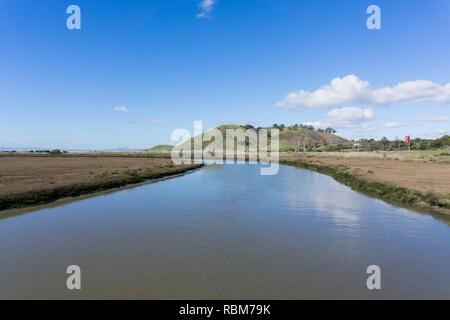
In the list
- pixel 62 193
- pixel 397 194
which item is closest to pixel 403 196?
pixel 397 194

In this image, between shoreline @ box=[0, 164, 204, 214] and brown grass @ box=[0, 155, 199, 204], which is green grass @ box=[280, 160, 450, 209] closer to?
shoreline @ box=[0, 164, 204, 214]

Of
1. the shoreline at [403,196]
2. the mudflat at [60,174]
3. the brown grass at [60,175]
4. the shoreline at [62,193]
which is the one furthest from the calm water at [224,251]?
the mudflat at [60,174]

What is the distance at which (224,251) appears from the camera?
523 inches

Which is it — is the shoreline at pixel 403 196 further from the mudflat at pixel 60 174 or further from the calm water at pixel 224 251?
the mudflat at pixel 60 174

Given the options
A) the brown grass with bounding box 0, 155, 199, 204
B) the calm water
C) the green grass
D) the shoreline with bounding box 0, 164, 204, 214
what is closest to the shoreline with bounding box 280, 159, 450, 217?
the green grass

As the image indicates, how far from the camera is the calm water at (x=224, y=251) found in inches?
385

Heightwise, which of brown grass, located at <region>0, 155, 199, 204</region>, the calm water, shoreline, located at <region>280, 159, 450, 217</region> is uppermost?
brown grass, located at <region>0, 155, 199, 204</region>

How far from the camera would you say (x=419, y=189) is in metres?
26.1

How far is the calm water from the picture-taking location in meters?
9.78

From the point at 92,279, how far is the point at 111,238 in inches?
197
